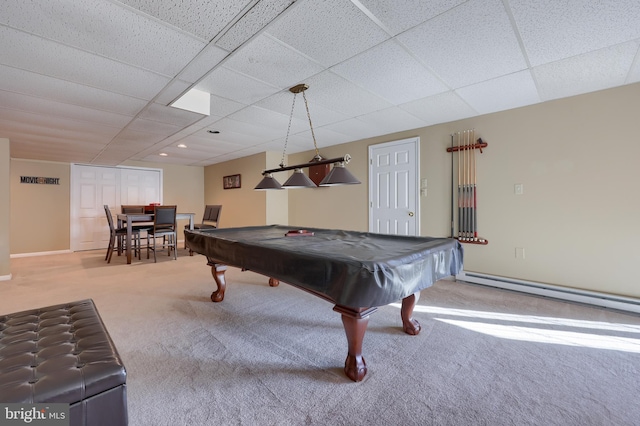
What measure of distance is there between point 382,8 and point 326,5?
35cm

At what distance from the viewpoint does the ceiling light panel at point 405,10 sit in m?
1.64

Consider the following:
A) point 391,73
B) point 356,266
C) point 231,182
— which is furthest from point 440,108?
point 231,182

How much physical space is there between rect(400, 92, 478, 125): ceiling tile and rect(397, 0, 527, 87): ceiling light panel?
494 mm

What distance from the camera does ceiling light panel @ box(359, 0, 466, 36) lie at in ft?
5.38

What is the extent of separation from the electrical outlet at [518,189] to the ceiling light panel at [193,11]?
11.6ft

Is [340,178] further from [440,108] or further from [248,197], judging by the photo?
[248,197]

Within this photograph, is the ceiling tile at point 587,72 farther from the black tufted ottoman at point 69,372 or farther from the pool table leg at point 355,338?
the black tufted ottoman at point 69,372

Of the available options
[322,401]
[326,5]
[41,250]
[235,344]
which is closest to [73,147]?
[41,250]

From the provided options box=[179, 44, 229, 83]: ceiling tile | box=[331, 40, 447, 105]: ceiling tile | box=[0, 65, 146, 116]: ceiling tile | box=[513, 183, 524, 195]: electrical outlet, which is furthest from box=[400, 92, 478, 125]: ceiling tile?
box=[0, 65, 146, 116]: ceiling tile

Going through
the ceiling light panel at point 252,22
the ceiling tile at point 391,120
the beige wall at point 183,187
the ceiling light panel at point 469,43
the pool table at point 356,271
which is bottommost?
the pool table at point 356,271

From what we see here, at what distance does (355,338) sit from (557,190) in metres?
3.11

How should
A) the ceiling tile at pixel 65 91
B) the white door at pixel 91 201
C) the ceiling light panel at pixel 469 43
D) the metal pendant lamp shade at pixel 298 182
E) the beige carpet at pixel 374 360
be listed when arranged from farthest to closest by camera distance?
the white door at pixel 91 201 → the metal pendant lamp shade at pixel 298 182 → the ceiling tile at pixel 65 91 → the ceiling light panel at pixel 469 43 → the beige carpet at pixel 374 360

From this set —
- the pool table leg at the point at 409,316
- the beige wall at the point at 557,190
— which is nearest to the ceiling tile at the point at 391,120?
the beige wall at the point at 557,190

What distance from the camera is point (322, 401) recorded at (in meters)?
1.47
